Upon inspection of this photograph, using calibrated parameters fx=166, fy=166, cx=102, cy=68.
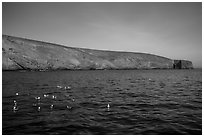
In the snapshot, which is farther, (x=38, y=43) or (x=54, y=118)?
(x=38, y=43)

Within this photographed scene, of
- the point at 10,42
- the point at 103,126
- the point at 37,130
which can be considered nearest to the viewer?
the point at 37,130

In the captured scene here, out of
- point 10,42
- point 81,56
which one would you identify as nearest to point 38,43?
point 10,42

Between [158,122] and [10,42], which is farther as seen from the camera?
[10,42]

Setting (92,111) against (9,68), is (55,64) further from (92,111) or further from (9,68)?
(92,111)

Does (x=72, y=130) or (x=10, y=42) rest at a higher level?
(x=10, y=42)

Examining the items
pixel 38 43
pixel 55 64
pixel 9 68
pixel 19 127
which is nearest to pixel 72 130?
pixel 19 127

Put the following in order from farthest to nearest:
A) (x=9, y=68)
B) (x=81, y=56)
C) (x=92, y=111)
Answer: (x=81, y=56) < (x=9, y=68) < (x=92, y=111)

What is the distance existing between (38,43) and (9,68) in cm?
6006

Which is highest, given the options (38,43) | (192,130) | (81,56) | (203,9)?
(38,43)

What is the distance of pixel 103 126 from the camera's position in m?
11.6

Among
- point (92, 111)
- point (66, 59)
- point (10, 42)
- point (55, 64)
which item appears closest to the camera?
point (92, 111)

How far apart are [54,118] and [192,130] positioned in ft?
32.9

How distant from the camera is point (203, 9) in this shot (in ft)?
35.6

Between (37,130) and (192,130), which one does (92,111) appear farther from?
(192,130)
